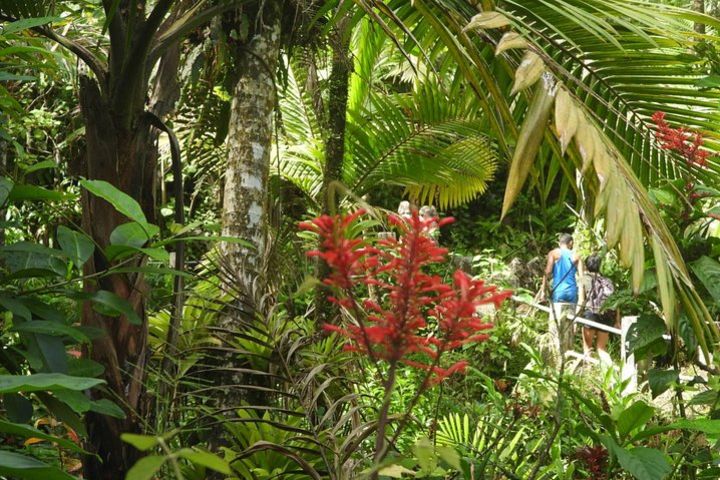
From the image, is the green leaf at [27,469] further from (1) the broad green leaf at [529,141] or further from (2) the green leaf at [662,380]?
(2) the green leaf at [662,380]

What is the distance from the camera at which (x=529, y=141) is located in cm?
153

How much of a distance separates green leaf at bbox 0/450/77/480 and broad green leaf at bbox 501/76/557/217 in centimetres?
85

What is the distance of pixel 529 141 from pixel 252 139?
2203mm

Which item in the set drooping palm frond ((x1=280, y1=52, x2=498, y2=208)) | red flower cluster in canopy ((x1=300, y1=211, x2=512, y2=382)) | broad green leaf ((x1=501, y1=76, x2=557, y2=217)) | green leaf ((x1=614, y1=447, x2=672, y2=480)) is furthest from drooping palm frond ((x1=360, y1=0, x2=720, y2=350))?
drooping palm frond ((x1=280, y1=52, x2=498, y2=208))

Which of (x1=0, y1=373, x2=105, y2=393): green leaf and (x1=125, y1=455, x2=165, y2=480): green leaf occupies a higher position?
(x1=125, y1=455, x2=165, y2=480): green leaf

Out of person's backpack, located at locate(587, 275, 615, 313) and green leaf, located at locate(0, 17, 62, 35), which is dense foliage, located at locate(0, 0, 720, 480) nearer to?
green leaf, located at locate(0, 17, 62, 35)

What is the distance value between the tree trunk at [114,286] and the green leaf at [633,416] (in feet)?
3.59

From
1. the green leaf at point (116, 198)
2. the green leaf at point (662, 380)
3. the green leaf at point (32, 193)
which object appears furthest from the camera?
the green leaf at point (662, 380)

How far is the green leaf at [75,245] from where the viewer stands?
1.51m

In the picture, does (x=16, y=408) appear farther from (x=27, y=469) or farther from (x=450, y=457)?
(x=450, y=457)

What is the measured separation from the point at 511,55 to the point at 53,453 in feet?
6.25

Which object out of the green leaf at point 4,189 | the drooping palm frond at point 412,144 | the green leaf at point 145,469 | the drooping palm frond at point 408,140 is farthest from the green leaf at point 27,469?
the drooping palm frond at point 408,140

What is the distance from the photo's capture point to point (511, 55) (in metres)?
Answer: 2.58

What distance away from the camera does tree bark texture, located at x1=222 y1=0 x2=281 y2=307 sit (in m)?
3.47
